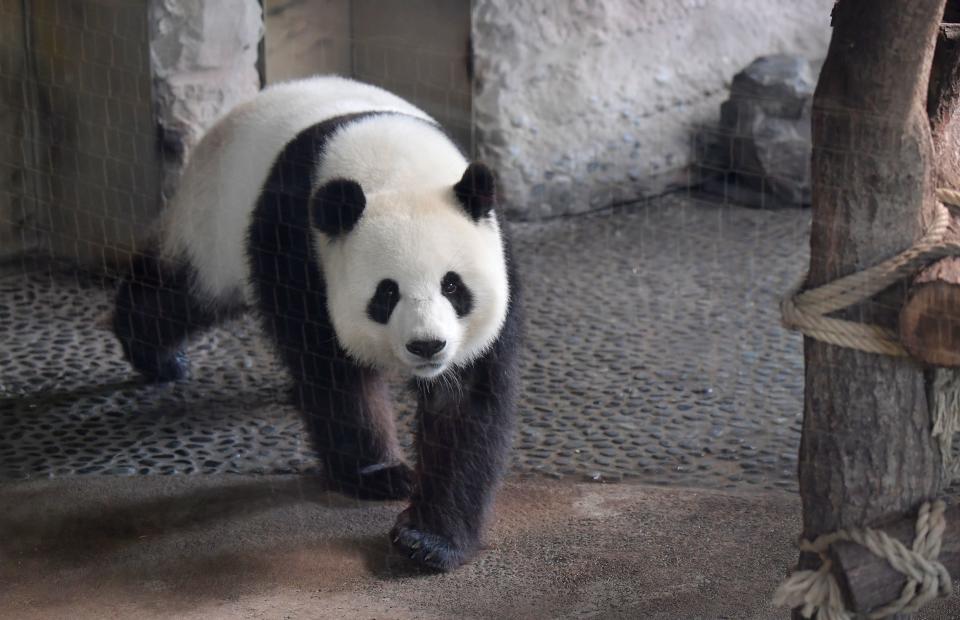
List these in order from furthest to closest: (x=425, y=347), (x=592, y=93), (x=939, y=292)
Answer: (x=592, y=93), (x=425, y=347), (x=939, y=292)

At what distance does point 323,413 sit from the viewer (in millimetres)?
3016

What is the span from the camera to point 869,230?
205 cm

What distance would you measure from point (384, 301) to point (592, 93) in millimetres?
3166

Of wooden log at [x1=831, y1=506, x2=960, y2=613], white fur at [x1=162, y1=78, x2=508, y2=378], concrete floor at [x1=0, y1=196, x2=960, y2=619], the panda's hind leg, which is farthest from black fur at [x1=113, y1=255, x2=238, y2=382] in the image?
wooden log at [x1=831, y1=506, x2=960, y2=613]

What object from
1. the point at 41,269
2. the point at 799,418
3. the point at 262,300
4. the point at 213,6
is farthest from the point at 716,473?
the point at 41,269

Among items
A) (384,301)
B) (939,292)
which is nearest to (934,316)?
(939,292)

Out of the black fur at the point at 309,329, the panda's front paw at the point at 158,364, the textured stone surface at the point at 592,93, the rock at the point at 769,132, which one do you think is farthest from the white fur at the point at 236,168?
the rock at the point at 769,132

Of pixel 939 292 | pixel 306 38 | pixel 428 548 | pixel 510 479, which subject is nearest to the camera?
pixel 939 292

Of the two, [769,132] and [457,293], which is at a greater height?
[457,293]

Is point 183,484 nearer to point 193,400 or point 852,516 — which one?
point 193,400

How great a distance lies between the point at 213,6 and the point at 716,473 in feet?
8.43

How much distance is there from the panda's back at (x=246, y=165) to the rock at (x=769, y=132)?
104 inches

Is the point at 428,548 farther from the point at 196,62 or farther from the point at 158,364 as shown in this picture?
the point at 196,62

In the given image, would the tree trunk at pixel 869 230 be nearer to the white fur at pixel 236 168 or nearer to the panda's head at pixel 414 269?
the panda's head at pixel 414 269
